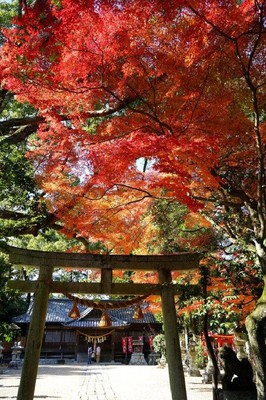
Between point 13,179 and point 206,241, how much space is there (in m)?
5.60

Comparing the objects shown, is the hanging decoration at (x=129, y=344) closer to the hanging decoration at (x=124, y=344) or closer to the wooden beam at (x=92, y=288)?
the hanging decoration at (x=124, y=344)

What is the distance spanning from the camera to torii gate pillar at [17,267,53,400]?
624 cm

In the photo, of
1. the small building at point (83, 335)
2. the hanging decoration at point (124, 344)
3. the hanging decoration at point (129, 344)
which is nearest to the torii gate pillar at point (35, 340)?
the small building at point (83, 335)

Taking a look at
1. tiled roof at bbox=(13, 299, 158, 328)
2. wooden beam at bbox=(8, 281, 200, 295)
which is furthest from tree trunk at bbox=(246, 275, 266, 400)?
tiled roof at bbox=(13, 299, 158, 328)

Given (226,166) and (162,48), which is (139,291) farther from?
(162,48)

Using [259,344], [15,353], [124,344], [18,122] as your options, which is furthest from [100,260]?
[124,344]

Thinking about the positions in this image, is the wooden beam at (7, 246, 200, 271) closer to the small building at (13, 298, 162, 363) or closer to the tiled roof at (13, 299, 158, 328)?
the tiled roof at (13, 299, 158, 328)

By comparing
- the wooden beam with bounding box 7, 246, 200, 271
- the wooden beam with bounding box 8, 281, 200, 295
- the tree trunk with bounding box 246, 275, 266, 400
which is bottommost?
the tree trunk with bounding box 246, 275, 266, 400

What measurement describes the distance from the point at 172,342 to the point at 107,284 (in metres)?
1.73

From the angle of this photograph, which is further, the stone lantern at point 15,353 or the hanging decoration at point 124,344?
the hanging decoration at point 124,344

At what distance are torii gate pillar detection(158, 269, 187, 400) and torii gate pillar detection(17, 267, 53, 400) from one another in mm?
2425

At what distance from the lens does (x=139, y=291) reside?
7.18 metres

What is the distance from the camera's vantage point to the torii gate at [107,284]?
6.59 metres

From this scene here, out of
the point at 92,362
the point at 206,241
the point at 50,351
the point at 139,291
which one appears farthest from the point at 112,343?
the point at 139,291
